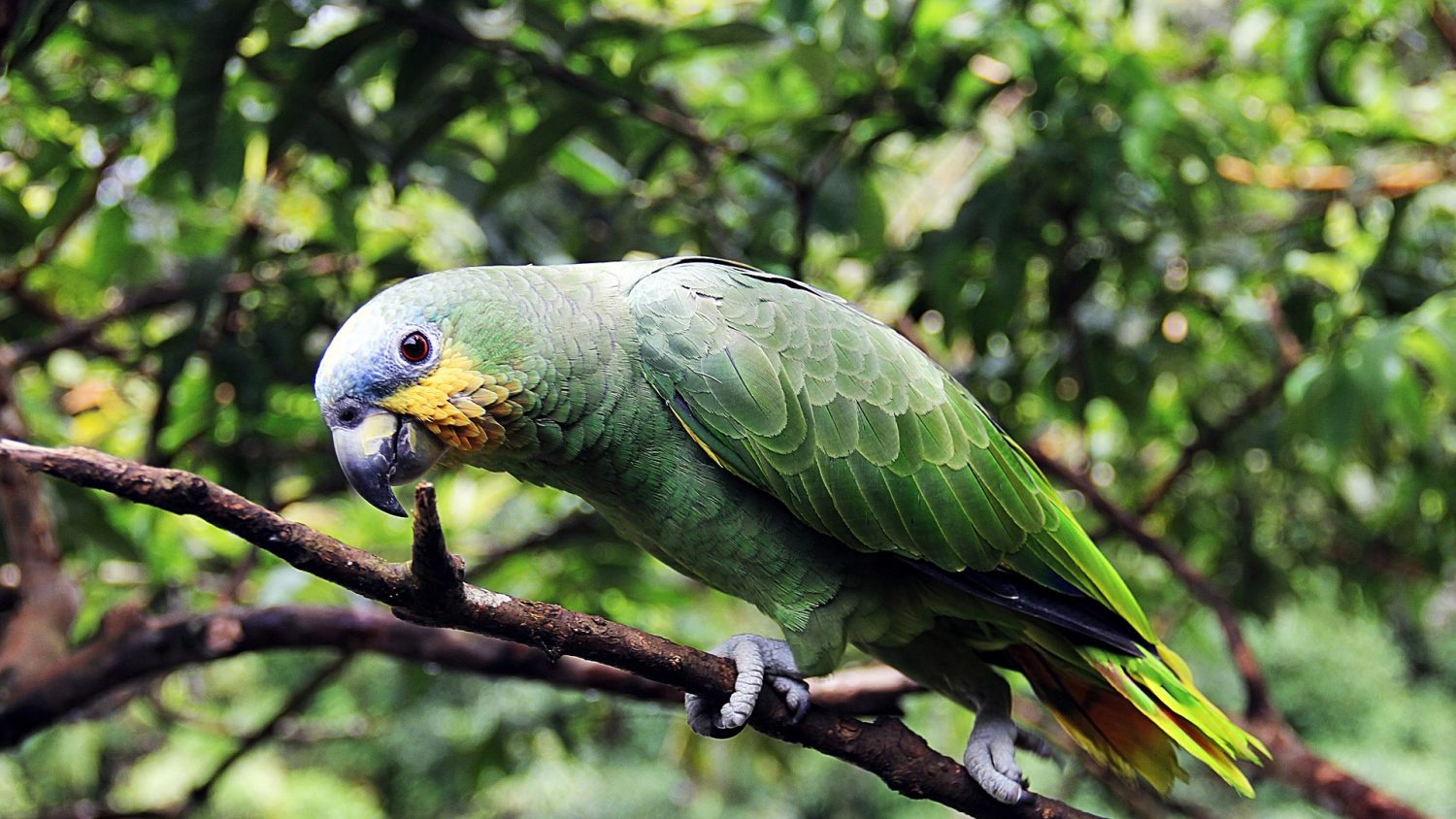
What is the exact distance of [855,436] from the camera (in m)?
1.32

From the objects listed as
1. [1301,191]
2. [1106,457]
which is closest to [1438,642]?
[1106,457]

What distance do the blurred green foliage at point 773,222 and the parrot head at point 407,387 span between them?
71cm

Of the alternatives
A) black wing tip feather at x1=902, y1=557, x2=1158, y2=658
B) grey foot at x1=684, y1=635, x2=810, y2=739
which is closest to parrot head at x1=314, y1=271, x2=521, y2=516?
grey foot at x1=684, y1=635, x2=810, y2=739

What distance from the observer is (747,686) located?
1.26 metres

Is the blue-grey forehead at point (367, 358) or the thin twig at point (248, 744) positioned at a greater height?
the blue-grey forehead at point (367, 358)

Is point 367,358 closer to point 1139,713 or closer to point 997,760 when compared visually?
point 997,760

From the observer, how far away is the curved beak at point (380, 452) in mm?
1186

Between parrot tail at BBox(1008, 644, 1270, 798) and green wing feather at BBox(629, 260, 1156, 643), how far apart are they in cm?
7

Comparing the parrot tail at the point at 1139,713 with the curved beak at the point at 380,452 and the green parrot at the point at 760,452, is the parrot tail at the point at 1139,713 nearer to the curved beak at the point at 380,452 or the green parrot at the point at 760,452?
the green parrot at the point at 760,452

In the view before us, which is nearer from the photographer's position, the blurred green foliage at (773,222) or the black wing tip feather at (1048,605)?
the black wing tip feather at (1048,605)

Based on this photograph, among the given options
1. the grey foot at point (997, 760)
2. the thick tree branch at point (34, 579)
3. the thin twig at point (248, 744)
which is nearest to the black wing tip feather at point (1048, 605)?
the grey foot at point (997, 760)

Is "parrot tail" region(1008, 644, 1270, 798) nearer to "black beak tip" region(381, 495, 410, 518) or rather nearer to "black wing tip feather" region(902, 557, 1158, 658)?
"black wing tip feather" region(902, 557, 1158, 658)

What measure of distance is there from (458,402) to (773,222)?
4.12 feet

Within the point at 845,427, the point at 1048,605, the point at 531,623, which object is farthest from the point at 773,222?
the point at 531,623
